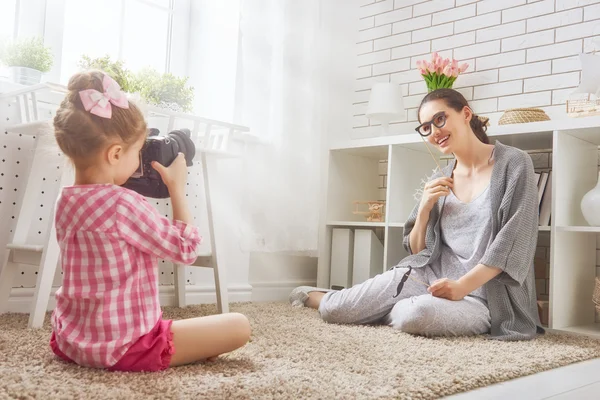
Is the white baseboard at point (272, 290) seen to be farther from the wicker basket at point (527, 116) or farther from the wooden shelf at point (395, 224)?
the wicker basket at point (527, 116)

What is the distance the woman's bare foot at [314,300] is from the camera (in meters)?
2.49

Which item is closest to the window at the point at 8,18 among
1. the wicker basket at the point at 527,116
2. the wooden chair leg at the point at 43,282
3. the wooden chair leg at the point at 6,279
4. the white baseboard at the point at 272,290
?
the wooden chair leg at the point at 6,279

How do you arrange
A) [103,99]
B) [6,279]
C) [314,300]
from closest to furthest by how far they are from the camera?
[103,99] → [6,279] → [314,300]

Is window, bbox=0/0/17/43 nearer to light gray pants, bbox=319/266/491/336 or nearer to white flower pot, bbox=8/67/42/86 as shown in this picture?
white flower pot, bbox=8/67/42/86

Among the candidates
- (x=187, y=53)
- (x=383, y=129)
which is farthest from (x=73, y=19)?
(x=383, y=129)

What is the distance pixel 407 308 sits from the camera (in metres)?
A: 1.92

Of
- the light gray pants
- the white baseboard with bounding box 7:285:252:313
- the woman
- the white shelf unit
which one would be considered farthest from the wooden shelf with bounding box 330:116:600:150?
the white baseboard with bounding box 7:285:252:313

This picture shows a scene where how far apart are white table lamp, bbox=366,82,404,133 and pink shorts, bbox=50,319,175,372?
193 centimetres

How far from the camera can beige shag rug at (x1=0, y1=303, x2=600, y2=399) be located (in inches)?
42.9

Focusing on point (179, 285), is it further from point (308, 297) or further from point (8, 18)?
point (8, 18)

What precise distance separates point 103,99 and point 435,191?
133 cm

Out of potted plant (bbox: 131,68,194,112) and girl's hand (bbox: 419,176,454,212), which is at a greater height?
potted plant (bbox: 131,68,194,112)

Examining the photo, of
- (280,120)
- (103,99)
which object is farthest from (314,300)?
(103,99)

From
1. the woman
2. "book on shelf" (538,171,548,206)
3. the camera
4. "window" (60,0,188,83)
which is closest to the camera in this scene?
the camera
